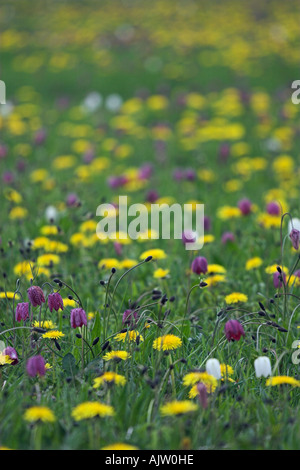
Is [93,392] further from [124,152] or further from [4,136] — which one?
[4,136]

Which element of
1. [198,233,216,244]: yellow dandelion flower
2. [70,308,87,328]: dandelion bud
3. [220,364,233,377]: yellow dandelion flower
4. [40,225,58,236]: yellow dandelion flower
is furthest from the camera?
[40,225,58,236]: yellow dandelion flower

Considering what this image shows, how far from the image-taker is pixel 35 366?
208cm

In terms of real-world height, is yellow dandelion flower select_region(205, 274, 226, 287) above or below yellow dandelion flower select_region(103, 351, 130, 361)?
above

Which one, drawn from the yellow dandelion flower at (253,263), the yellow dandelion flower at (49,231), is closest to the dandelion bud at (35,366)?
the yellow dandelion flower at (253,263)

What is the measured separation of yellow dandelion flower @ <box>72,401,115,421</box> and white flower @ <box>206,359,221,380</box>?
0.38m

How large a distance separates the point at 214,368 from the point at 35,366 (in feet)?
2.01

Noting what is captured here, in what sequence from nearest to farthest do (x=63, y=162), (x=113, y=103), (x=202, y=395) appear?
1. (x=202, y=395)
2. (x=63, y=162)
3. (x=113, y=103)

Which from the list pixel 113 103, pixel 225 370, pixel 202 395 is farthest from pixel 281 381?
pixel 113 103

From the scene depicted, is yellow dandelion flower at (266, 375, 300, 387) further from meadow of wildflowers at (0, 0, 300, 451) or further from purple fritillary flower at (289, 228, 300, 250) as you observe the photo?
purple fritillary flower at (289, 228, 300, 250)

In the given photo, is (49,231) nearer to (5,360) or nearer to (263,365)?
(5,360)

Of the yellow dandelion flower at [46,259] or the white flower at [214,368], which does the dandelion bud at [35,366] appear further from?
the yellow dandelion flower at [46,259]

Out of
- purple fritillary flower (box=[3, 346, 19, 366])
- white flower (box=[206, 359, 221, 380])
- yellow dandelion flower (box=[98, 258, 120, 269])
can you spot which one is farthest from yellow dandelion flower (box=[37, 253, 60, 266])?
white flower (box=[206, 359, 221, 380])

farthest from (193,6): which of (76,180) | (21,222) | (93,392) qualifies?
(93,392)

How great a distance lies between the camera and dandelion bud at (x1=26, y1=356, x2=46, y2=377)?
207 cm
